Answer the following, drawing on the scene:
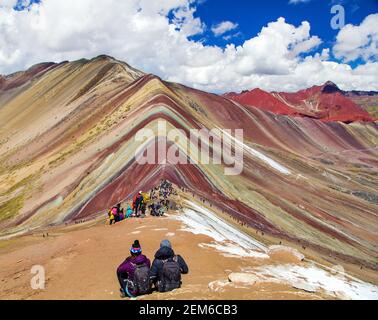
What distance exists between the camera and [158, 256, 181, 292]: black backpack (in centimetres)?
1028

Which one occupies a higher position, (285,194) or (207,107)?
(207,107)

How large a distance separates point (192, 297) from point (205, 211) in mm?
12904

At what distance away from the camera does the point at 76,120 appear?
190 feet

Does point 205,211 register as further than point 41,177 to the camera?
No

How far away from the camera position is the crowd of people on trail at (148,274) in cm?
1020

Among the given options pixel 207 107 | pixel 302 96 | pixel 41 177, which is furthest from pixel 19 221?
pixel 302 96

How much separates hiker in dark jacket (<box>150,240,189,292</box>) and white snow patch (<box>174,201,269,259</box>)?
4.47m

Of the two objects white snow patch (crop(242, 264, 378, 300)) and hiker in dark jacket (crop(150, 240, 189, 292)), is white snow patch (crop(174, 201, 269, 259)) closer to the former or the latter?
white snow patch (crop(242, 264, 378, 300))

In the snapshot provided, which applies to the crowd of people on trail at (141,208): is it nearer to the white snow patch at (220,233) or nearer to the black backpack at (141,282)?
the white snow patch at (220,233)

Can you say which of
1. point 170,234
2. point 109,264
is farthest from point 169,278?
point 170,234
